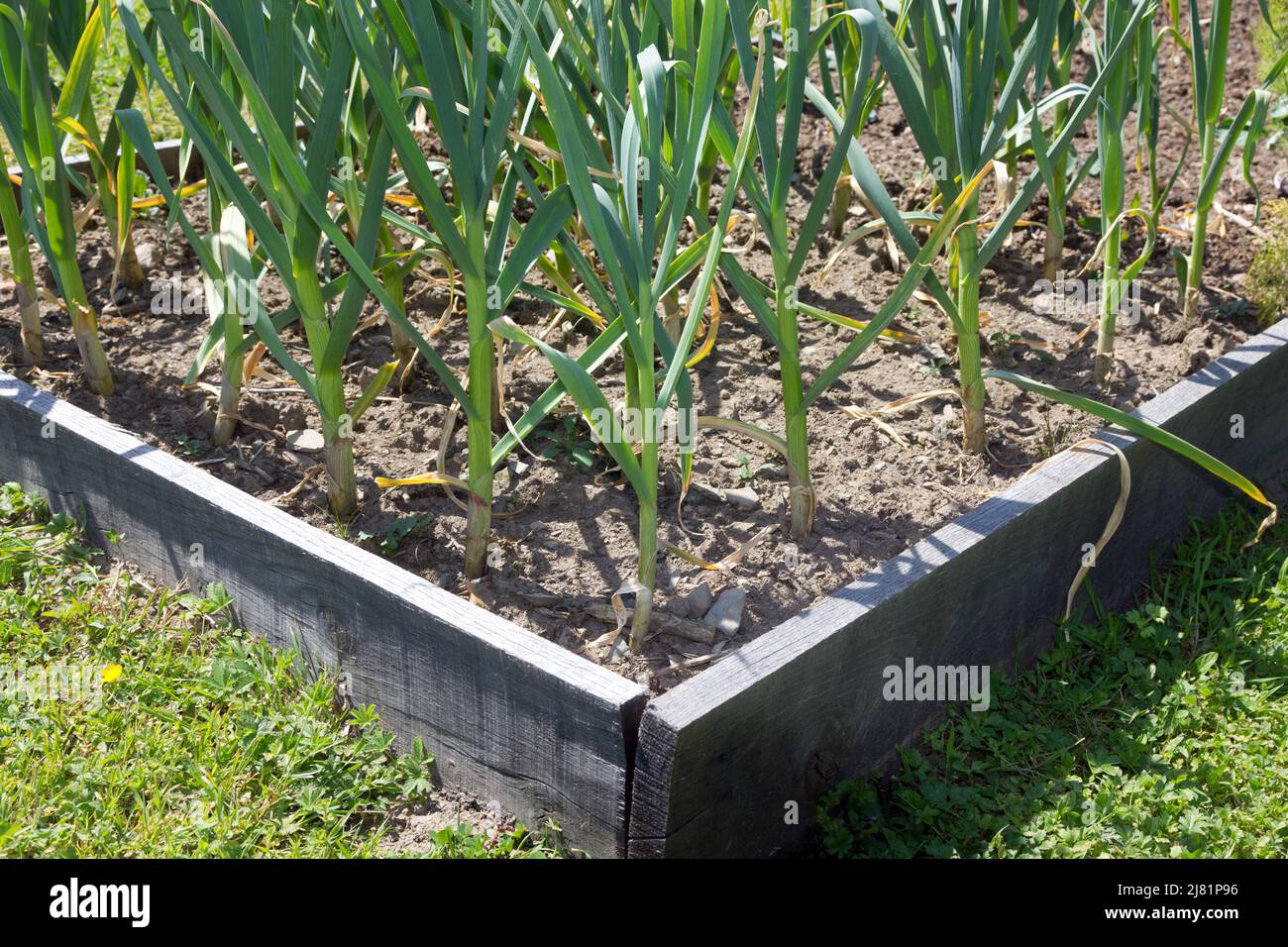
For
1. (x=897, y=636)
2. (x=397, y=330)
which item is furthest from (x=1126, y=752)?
(x=397, y=330)

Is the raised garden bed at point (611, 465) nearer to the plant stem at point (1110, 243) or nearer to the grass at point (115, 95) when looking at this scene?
the plant stem at point (1110, 243)

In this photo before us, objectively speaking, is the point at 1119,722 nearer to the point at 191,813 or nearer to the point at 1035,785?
the point at 1035,785

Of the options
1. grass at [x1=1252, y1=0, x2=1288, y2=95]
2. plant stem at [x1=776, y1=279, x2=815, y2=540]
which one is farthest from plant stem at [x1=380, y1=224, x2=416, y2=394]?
grass at [x1=1252, y1=0, x2=1288, y2=95]

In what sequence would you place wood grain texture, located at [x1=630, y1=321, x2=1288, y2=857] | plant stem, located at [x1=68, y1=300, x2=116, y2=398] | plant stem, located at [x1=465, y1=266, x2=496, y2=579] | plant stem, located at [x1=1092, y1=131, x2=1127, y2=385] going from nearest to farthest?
wood grain texture, located at [x1=630, y1=321, x2=1288, y2=857] < plant stem, located at [x1=465, y1=266, x2=496, y2=579] < plant stem, located at [x1=1092, y1=131, x2=1127, y2=385] < plant stem, located at [x1=68, y1=300, x2=116, y2=398]

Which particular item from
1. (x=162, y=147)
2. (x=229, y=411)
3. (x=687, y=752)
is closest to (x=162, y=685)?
(x=229, y=411)

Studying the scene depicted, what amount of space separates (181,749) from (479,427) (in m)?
0.68

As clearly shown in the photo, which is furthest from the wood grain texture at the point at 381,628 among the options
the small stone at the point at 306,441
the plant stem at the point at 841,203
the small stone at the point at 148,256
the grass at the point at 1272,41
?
the grass at the point at 1272,41

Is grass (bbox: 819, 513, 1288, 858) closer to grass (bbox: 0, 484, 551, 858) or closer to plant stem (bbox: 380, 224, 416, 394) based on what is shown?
grass (bbox: 0, 484, 551, 858)

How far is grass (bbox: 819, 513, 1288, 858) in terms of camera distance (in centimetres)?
190

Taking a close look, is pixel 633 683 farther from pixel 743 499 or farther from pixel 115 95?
pixel 115 95

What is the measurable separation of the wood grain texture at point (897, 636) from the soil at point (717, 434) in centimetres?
17

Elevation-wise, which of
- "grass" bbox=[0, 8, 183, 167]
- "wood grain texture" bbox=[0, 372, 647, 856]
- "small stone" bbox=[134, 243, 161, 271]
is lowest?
"wood grain texture" bbox=[0, 372, 647, 856]

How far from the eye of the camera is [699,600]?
2.04 m

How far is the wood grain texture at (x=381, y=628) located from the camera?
5.71ft
